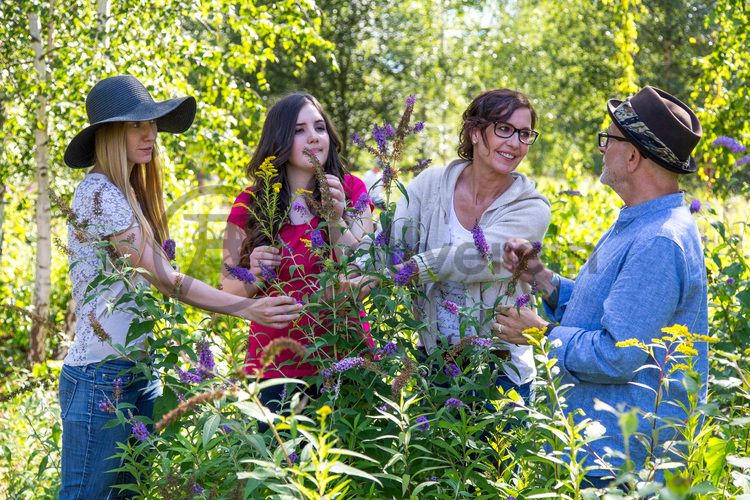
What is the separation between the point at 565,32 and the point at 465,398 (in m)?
17.0

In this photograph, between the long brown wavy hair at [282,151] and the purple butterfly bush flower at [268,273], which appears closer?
the purple butterfly bush flower at [268,273]

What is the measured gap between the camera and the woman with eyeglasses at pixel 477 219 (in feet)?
8.57

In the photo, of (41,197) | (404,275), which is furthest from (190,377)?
(41,197)

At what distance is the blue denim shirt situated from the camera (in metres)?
2.11

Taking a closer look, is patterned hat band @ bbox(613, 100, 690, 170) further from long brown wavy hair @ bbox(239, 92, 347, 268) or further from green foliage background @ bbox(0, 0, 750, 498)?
green foliage background @ bbox(0, 0, 750, 498)

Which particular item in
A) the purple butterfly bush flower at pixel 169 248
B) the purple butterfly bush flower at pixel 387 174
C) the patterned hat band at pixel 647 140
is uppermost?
the patterned hat band at pixel 647 140

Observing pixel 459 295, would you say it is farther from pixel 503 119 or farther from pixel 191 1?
pixel 191 1

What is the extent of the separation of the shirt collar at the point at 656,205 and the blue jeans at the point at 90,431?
1.56 m

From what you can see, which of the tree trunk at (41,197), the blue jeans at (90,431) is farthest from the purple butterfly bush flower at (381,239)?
the tree trunk at (41,197)

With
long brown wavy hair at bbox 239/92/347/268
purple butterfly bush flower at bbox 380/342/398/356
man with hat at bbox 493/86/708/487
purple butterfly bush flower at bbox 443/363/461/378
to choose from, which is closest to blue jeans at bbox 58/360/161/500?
long brown wavy hair at bbox 239/92/347/268

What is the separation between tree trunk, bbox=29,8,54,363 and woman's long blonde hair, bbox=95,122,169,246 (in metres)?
2.84

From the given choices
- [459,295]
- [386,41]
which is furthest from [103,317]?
[386,41]

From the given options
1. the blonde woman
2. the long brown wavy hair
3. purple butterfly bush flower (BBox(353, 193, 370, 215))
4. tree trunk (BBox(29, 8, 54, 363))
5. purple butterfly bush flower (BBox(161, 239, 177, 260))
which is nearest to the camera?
purple butterfly bush flower (BBox(353, 193, 370, 215))

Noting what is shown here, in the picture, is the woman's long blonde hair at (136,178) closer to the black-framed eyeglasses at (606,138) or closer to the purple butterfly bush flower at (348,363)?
the purple butterfly bush flower at (348,363)
